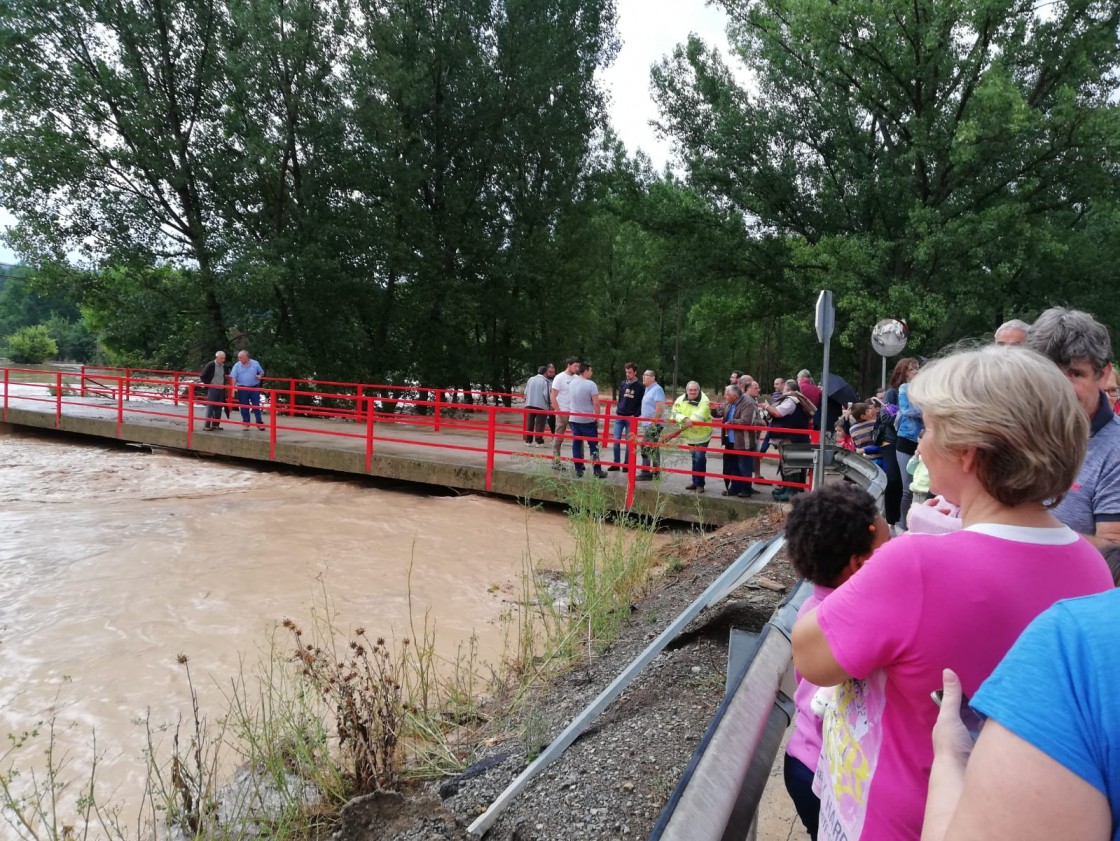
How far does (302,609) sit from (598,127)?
934 inches

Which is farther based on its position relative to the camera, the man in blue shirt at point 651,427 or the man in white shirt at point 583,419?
the man in white shirt at point 583,419

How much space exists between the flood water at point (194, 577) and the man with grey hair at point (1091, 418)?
3916 mm

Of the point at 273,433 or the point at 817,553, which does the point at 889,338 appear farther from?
the point at 273,433

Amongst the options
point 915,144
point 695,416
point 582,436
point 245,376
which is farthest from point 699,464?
point 915,144

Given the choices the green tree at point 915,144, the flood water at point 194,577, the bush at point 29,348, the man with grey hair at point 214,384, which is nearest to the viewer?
the flood water at point 194,577

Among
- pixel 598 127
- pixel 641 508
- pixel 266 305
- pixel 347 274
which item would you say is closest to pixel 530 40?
pixel 598 127

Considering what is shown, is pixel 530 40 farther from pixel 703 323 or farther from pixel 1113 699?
pixel 1113 699

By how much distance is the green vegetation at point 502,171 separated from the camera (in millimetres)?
17641

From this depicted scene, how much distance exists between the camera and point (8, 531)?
335 inches

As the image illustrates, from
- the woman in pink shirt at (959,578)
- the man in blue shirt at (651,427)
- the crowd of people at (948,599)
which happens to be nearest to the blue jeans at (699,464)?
the man in blue shirt at (651,427)

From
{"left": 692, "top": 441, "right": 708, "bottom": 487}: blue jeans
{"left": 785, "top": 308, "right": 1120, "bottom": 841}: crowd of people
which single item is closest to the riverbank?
{"left": 785, "top": 308, "right": 1120, "bottom": 841}: crowd of people

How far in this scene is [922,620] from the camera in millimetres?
1238

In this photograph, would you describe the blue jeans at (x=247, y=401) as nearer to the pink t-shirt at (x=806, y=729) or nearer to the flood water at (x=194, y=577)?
the flood water at (x=194, y=577)

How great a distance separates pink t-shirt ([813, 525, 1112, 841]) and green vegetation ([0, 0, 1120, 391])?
1725 centimetres
